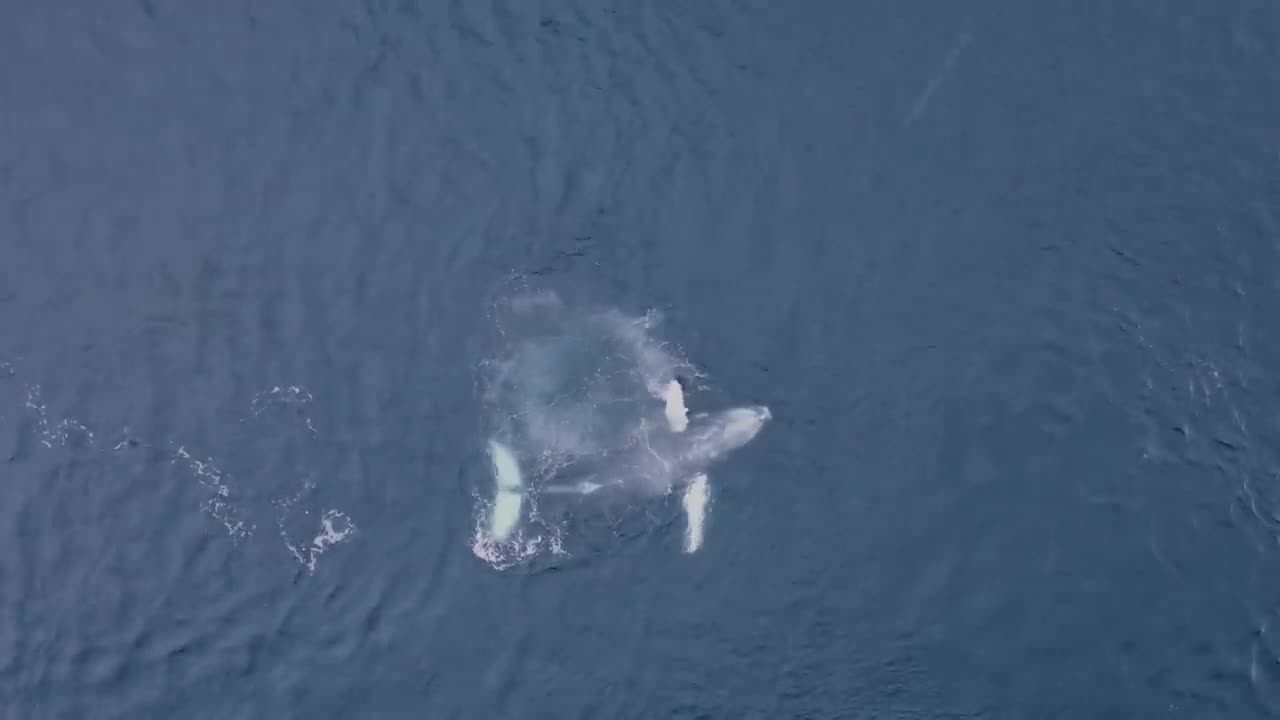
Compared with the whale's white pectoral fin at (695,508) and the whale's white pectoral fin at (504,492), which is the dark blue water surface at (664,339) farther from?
the whale's white pectoral fin at (504,492)

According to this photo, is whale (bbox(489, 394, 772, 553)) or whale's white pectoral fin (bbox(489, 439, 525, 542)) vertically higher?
whale (bbox(489, 394, 772, 553))

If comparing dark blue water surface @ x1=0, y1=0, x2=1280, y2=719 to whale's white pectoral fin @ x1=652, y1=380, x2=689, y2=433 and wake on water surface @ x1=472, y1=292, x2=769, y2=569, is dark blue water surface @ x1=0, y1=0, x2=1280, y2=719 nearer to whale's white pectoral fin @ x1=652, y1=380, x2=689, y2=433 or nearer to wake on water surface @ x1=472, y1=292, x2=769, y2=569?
whale's white pectoral fin @ x1=652, y1=380, x2=689, y2=433

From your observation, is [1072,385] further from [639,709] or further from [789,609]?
[639,709]

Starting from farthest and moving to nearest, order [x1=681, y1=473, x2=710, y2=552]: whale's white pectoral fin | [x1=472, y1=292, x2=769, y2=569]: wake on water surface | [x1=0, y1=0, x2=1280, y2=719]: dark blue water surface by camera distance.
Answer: [x1=472, y1=292, x2=769, y2=569]: wake on water surface
[x1=681, y1=473, x2=710, y2=552]: whale's white pectoral fin
[x1=0, y1=0, x2=1280, y2=719]: dark blue water surface

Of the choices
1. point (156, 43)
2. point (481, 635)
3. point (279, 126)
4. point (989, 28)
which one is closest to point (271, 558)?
point (481, 635)

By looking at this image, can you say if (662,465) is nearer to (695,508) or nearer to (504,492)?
(695,508)

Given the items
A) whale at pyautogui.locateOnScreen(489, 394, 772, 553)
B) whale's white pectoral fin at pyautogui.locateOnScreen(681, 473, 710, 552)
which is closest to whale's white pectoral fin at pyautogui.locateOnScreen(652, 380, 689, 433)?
whale at pyautogui.locateOnScreen(489, 394, 772, 553)
